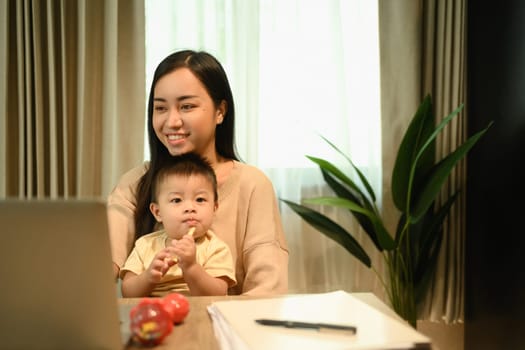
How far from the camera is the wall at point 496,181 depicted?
6.89 ft

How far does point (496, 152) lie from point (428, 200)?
36cm

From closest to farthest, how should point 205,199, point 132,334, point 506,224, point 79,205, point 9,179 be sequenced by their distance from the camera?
point 79,205 → point 132,334 → point 205,199 → point 506,224 → point 9,179

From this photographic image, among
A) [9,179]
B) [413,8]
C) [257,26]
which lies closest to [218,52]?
[257,26]

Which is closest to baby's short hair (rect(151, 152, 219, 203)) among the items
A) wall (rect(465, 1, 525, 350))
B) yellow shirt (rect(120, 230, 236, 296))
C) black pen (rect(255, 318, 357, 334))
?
yellow shirt (rect(120, 230, 236, 296))

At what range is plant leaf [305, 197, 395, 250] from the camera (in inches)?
89.0

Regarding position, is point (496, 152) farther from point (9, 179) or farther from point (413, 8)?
point (9, 179)

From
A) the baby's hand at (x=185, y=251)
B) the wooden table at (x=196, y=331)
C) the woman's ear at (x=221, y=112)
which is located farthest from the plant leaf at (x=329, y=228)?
the wooden table at (x=196, y=331)

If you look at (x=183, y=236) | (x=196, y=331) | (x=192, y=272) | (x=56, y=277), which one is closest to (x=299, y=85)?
(x=183, y=236)

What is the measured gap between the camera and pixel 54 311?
0.64 m

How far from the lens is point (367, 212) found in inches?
89.7

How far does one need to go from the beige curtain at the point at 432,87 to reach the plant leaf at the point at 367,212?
32 cm

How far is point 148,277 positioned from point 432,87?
1905 millimetres

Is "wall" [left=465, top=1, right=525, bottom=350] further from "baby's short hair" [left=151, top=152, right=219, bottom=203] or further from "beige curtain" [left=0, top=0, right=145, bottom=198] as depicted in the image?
"beige curtain" [left=0, top=0, right=145, bottom=198]

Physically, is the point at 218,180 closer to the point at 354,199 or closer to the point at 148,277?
the point at 148,277
